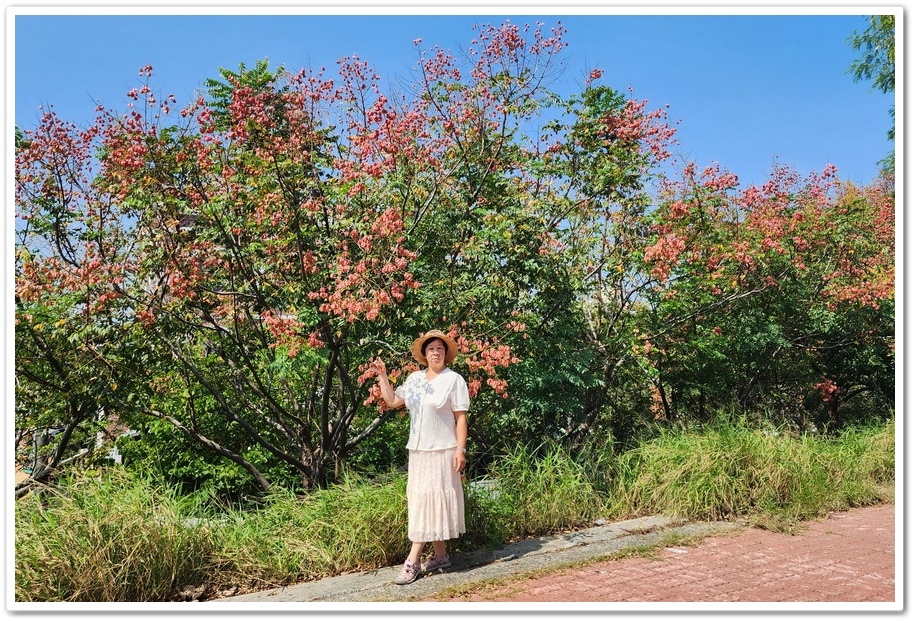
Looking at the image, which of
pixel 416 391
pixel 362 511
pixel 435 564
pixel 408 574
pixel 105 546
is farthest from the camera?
pixel 362 511

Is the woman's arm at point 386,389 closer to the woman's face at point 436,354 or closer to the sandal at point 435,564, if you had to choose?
the woman's face at point 436,354

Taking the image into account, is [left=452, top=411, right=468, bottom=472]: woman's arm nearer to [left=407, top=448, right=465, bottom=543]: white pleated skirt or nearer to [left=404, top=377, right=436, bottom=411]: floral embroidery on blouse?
[left=407, top=448, right=465, bottom=543]: white pleated skirt

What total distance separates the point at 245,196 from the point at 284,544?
2.68m

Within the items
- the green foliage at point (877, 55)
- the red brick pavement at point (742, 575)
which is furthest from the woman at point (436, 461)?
the green foliage at point (877, 55)

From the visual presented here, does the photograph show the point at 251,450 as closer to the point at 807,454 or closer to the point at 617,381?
the point at 617,381

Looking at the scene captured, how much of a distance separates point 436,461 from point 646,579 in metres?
1.41

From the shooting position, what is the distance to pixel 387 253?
5656mm

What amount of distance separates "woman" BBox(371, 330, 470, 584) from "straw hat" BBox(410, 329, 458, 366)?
178 millimetres

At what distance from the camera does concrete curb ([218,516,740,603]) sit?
4.21 meters

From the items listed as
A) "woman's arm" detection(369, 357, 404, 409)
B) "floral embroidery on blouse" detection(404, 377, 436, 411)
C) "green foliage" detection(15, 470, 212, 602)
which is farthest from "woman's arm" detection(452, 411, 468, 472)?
"green foliage" detection(15, 470, 212, 602)

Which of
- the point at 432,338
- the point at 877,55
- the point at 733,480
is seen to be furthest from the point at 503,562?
the point at 877,55

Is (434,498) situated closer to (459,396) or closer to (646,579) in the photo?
(459,396)

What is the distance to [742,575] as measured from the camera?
4.63m
